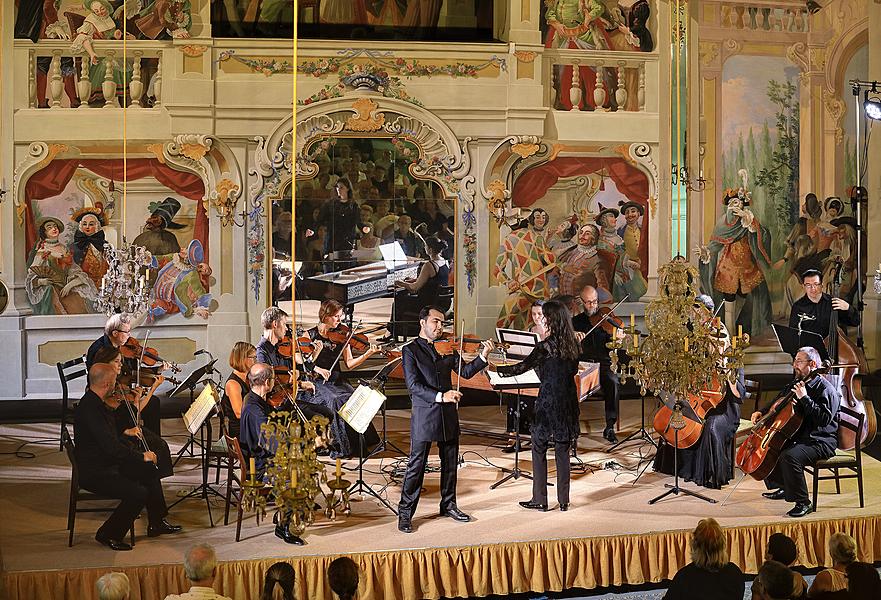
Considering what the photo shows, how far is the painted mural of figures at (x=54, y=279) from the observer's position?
1267 cm

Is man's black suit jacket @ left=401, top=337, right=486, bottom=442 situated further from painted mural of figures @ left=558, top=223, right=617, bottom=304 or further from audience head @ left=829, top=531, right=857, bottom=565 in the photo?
painted mural of figures @ left=558, top=223, right=617, bottom=304

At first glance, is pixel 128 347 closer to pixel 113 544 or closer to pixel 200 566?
pixel 113 544

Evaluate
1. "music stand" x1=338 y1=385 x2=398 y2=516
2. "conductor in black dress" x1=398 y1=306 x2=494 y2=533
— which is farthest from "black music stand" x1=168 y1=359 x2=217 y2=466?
"conductor in black dress" x1=398 y1=306 x2=494 y2=533

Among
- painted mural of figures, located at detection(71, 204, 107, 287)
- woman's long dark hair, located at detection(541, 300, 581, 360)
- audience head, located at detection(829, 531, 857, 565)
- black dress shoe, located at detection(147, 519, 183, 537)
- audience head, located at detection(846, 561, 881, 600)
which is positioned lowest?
black dress shoe, located at detection(147, 519, 183, 537)

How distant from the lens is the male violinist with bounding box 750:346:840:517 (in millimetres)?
8586

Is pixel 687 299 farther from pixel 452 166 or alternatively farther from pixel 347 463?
pixel 452 166

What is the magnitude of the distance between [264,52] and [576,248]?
4.46 m

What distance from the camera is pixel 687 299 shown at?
8.53 metres

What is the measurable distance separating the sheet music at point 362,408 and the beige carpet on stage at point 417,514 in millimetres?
825

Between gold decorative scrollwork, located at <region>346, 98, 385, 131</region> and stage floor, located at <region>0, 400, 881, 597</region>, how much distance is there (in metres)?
4.44

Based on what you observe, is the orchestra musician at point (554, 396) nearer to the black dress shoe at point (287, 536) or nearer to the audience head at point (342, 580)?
the black dress shoe at point (287, 536)

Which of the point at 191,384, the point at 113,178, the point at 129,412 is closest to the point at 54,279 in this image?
the point at 113,178

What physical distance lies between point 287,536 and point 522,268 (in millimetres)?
6254

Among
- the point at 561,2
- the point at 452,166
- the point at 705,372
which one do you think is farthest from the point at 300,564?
the point at 561,2
